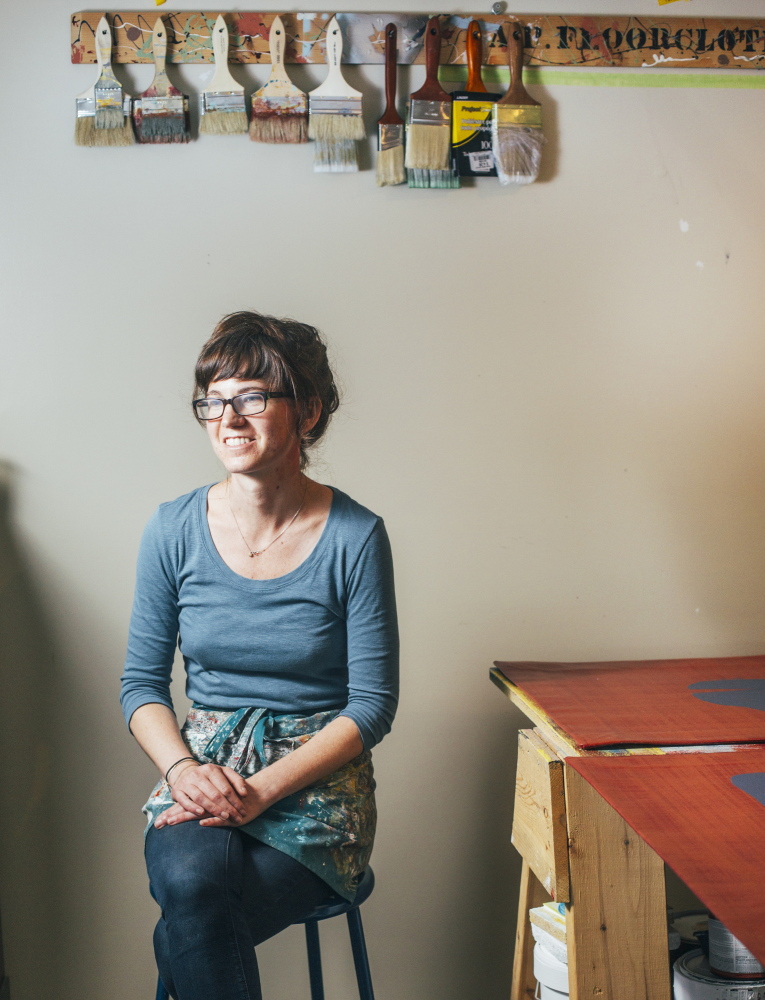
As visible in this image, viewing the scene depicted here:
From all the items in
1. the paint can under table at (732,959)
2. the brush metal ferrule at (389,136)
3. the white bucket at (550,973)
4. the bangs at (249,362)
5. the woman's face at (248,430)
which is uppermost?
the brush metal ferrule at (389,136)

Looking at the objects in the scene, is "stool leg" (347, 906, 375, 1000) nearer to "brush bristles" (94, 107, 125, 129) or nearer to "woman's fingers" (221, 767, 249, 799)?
"woman's fingers" (221, 767, 249, 799)

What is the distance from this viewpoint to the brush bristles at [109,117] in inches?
67.9

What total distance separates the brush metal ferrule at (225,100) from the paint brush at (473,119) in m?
0.44

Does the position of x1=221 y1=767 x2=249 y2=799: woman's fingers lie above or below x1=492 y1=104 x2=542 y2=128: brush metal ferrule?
below

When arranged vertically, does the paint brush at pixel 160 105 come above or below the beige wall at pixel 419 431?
above

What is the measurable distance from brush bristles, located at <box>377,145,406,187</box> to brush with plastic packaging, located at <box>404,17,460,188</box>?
20mm

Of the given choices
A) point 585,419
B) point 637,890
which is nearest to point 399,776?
point 637,890

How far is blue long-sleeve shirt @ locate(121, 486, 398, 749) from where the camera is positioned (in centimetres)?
134

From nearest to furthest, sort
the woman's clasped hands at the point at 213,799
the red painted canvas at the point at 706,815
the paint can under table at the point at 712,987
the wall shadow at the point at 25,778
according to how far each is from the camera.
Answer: the red painted canvas at the point at 706,815 → the woman's clasped hands at the point at 213,799 → the paint can under table at the point at 712,987 → the wall shadow at the point at 25,778

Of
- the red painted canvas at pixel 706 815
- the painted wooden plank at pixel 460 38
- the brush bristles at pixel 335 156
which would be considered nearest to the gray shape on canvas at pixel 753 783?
the red painted canvas at pixel 706 815

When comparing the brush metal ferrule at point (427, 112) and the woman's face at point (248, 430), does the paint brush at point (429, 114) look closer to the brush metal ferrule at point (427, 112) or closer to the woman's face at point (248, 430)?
the brush metal ferrule at point (427, 112)

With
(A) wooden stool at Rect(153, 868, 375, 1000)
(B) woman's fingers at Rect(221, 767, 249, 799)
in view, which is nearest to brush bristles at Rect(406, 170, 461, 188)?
(B) woman's fingers at Rect(221, 767, 249, 799)

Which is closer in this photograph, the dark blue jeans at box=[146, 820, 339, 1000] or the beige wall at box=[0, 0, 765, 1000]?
the dark blue jeans at box=[146, 820, 339, 1000]

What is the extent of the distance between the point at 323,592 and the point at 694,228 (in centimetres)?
120
